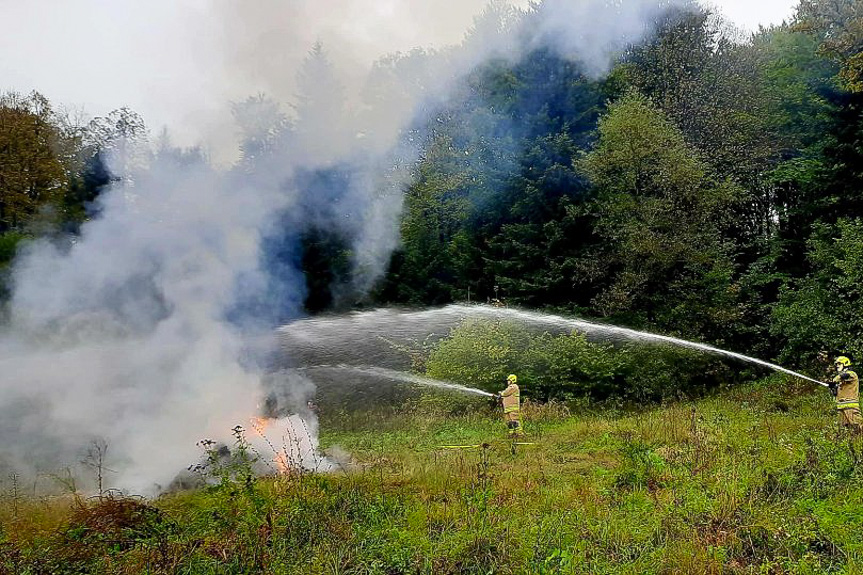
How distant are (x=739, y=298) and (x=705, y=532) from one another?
712 inches

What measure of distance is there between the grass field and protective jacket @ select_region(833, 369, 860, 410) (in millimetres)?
921

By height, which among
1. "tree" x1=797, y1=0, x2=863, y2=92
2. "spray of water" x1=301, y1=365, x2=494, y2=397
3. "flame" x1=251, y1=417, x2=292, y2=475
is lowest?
"spray of water" x1=301, y1=365, x2=494, y2=397

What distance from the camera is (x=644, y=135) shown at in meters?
20.7

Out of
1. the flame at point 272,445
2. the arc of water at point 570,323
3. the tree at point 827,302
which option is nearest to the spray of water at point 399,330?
the arc of water at point 570,323

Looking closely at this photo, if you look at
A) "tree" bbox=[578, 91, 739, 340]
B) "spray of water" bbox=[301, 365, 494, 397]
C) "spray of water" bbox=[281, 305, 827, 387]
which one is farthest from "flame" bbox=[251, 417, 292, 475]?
"tree" bbox=[578, 91, 739, 340]

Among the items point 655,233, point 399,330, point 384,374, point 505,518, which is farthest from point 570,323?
point 505,518

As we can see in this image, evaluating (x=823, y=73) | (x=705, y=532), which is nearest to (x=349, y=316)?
(x=705, y=532)

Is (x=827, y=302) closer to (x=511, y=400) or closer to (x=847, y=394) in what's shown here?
(x=847, y=394)

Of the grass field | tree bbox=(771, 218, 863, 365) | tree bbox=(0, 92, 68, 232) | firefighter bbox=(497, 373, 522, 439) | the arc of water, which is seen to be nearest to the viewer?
the grass field

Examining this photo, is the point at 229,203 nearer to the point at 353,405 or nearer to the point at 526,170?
the point at 353,405

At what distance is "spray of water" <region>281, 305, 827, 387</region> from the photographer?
721 inches

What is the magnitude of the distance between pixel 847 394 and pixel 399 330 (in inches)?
565

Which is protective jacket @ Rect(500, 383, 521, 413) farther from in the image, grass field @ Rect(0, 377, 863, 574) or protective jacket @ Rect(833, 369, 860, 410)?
protective jacket @ Rect(833, 369, 860, 410)

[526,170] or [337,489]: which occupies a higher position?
[526,170]
